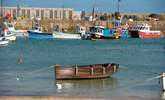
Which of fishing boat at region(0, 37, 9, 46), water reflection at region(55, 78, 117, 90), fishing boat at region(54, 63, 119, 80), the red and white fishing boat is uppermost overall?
fishing boat at region(54, 63, 119, 80)

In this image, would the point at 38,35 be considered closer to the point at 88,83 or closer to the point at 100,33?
the point at 100,33

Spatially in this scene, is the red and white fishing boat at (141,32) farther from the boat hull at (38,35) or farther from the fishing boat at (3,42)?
the fishing boat at (3,42)

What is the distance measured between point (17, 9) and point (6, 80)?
92388 mm

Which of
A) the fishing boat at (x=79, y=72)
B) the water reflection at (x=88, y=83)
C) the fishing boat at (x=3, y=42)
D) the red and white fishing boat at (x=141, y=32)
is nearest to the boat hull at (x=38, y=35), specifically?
the red and white fishing boat at (x=141, y=32)

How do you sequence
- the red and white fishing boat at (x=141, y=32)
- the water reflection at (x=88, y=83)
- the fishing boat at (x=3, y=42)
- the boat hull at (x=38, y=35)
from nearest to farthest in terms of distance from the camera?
the water reflection at (x=88, y=83) < the fishing boat at (x=3, y=42) < the boat hull at (x=38, y=35) < the red and white fishing boat at (x=141, y=32)

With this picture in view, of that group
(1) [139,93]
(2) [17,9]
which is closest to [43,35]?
(2) [17,9]

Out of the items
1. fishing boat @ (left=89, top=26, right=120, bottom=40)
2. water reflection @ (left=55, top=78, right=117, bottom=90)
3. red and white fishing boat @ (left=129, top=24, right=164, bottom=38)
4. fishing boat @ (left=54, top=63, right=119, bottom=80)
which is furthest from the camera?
red and white fishing boat @ (left=129, top=24, right=164, bottom=38)

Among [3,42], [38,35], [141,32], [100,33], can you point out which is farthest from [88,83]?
[141,32]

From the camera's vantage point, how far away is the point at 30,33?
71.6 metres

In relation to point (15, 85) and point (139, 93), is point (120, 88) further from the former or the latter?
point (15, 85)

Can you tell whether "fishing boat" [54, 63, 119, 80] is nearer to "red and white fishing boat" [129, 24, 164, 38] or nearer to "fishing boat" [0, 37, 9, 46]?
"fishing boat" [0, 37, 9, 46]

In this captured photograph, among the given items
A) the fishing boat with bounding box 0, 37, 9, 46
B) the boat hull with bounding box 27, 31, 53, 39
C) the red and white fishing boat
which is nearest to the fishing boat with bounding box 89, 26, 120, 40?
the boat hull with bounding box 27, 31, 53, 39

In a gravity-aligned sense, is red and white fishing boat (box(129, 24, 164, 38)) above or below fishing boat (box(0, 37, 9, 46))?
below

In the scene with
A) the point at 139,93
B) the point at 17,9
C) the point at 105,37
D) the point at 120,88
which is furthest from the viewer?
the point at 17,9
